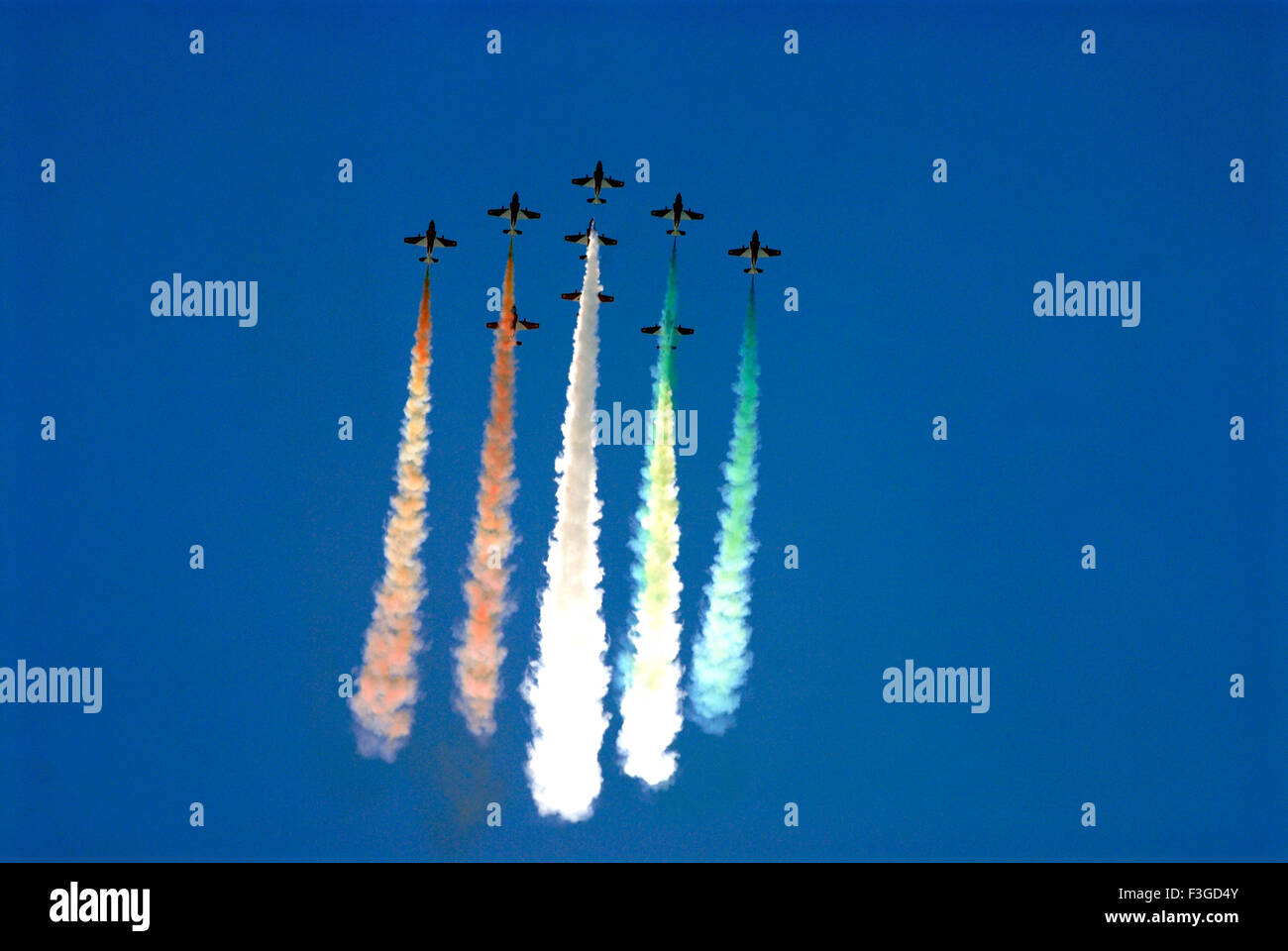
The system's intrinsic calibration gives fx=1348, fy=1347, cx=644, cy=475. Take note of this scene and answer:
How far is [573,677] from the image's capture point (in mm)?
35906

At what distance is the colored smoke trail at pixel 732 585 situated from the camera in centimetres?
3612

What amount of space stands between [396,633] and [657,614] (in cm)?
717

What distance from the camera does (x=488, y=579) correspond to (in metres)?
36.8

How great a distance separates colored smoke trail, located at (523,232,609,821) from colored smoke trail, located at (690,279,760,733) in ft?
9.04

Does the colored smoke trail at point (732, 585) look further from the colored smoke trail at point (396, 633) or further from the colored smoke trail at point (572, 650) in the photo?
the colored smoke trail at point (396, 633)

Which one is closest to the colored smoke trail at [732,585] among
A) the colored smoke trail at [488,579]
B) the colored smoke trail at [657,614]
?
the colored smoke trail at [657,614]

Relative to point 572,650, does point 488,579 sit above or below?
above

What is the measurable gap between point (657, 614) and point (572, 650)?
247cm

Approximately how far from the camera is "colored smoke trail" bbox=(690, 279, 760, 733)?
36125mm

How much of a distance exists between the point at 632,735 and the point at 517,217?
1485 centimetres

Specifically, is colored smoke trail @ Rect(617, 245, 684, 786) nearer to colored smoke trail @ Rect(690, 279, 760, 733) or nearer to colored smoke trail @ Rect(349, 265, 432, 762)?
colored smoke trail @ Rect(690, 279, 760, 733)

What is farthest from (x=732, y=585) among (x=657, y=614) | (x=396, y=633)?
(x=396, y=633)

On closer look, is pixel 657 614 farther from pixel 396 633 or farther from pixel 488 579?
pixel 396 633
